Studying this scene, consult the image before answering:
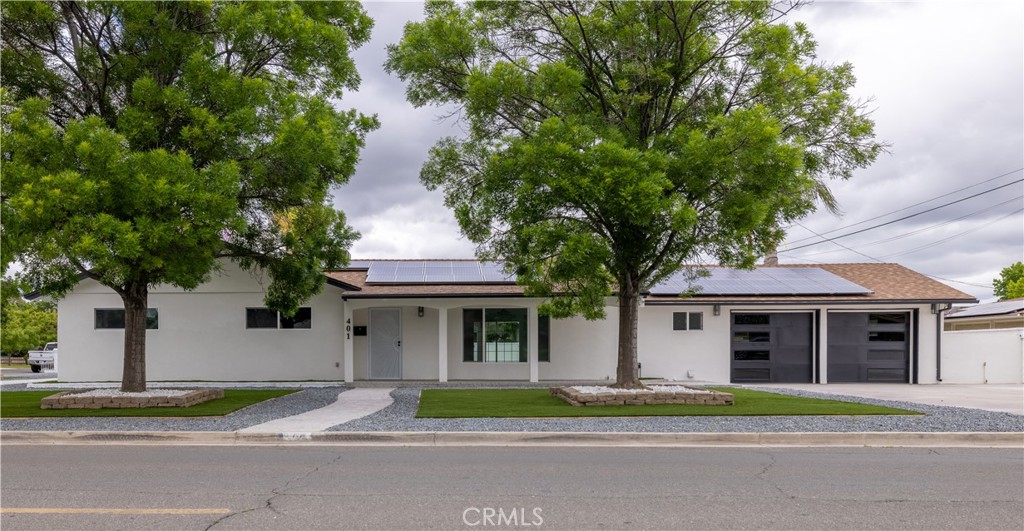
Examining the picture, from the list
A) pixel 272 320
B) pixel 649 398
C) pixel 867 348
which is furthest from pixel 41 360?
pixel 867 348

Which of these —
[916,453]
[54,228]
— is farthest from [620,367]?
[54,228]

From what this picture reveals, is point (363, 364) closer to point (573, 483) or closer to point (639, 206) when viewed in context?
point (639, 206)

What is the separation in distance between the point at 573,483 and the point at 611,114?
9.11m

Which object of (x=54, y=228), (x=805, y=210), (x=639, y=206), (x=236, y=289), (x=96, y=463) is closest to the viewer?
(x=96, y=463)

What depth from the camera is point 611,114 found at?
Result: 14.6 meters

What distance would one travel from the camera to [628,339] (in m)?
14.7

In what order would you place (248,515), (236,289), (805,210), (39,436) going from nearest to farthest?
(248,515) < (39,436) < (805,210) < (236,289)

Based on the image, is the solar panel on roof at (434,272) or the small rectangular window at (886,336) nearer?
the solar panel on roof at (434,272)

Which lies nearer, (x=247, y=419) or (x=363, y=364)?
(x=247, y=419)

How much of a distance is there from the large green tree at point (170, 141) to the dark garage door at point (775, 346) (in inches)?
486

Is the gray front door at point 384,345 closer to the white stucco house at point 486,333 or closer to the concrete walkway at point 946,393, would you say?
the white stucco house at point 486,333

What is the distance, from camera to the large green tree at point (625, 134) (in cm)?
1224

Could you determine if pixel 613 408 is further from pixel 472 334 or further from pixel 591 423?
pixel 472 334

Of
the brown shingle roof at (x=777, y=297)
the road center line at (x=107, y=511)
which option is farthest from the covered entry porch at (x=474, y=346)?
the road center line at (x=107, y=511)
